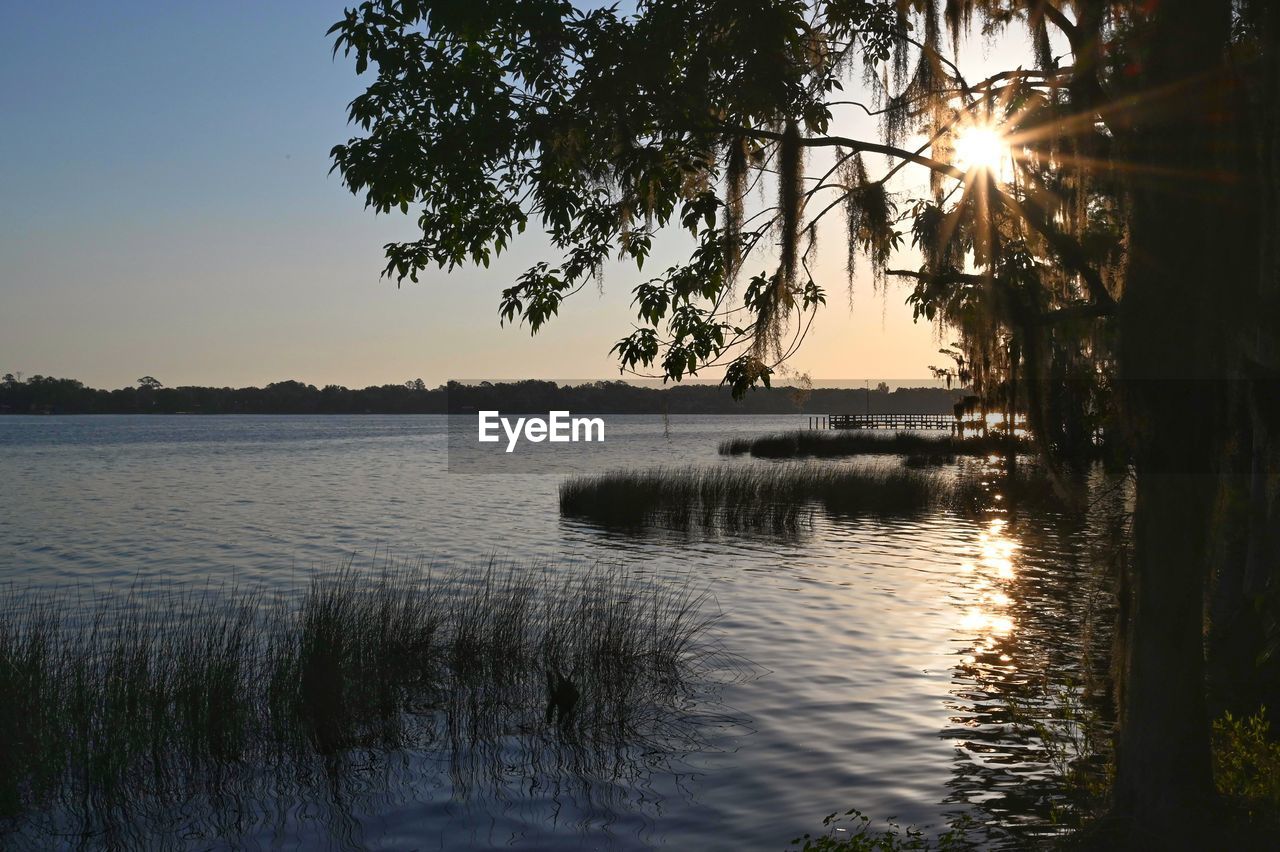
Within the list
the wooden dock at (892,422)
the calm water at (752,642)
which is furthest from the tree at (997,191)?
the wooden dock at (892,422)

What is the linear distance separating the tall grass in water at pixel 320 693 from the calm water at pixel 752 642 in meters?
0.77

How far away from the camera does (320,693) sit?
10.3 metres

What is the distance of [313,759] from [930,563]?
1601 centimetres

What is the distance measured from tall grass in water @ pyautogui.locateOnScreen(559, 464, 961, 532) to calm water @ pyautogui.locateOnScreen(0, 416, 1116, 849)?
1378mm

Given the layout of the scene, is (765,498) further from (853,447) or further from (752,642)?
(853,447)

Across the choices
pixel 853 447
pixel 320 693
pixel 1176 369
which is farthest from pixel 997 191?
pixel 853 447

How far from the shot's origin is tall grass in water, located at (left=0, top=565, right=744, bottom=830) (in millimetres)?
8711

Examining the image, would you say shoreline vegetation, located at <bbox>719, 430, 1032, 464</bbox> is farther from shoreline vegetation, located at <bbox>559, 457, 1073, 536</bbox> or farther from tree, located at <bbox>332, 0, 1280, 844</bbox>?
tree, located at <bbox>332, 0, 1280, 844</bbox>

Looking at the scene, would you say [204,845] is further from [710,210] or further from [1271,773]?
[1271,773]

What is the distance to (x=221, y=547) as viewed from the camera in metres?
26.2

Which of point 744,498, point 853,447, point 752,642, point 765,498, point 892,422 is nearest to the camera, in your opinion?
point 752,642

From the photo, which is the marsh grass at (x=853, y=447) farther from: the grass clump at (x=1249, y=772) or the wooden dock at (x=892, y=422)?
the grass clump at (x=1249, y=772)

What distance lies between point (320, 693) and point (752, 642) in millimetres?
6570

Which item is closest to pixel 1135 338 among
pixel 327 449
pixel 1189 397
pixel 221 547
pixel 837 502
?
pixel 1189 397
